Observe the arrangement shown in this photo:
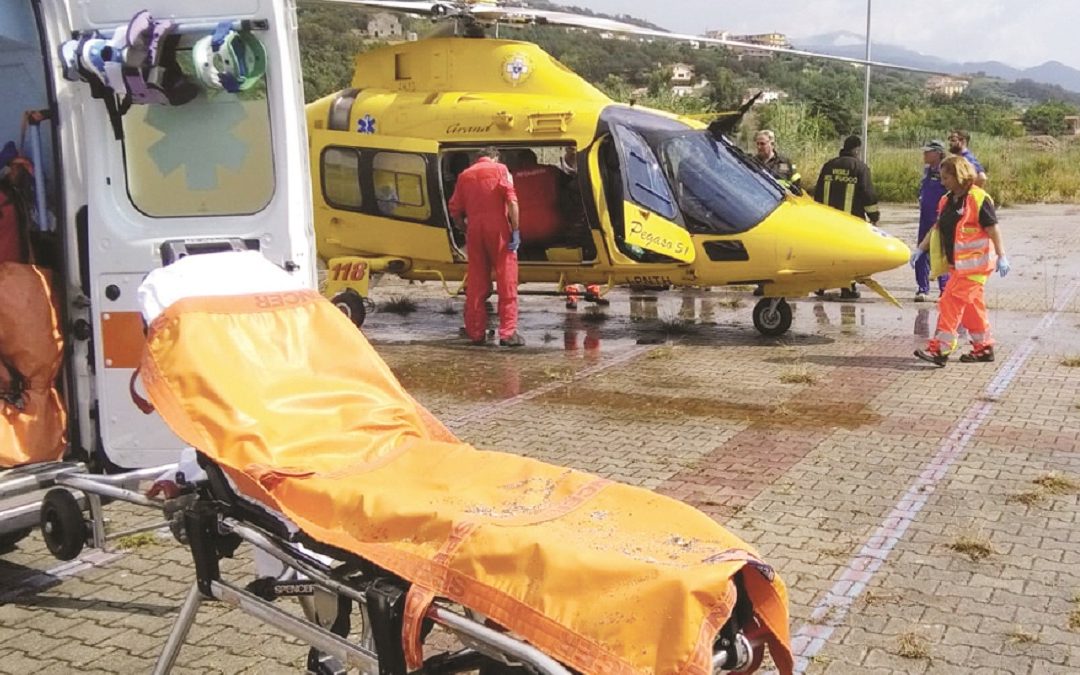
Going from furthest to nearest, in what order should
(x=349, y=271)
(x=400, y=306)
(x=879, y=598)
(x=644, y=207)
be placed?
1. (x=400, y=306)
2. (x=349, y=271)
3. (x=644, y=207)
4. (x=879, y=598)

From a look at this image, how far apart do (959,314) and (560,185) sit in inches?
164

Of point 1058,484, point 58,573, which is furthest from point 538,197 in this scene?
point 58,573

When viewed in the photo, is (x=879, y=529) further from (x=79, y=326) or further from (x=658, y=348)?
(x=658, y=348)

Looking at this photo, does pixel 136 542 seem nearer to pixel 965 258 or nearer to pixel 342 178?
pixel 342 178

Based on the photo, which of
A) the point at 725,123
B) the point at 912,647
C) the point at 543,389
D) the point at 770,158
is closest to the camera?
the point at 912,647

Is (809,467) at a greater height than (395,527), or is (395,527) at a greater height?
(395,527)

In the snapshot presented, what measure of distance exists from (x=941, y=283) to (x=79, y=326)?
388 inches

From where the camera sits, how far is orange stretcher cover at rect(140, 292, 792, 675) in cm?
230

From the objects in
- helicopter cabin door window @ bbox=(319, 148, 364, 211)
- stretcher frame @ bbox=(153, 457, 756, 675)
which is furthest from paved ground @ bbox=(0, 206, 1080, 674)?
helicopter cabin door window @ bbox=(319, 148, 364, 211)

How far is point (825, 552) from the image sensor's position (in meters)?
5.11

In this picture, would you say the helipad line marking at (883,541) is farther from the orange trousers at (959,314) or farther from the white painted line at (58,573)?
the white painted line at (58,573)

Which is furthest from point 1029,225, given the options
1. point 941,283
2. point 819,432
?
point 819,432

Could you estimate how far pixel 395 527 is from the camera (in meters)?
2.74

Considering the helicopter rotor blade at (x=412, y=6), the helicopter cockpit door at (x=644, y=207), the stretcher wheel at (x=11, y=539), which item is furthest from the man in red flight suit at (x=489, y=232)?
the stretcher wheel at (x=11, y=539)
